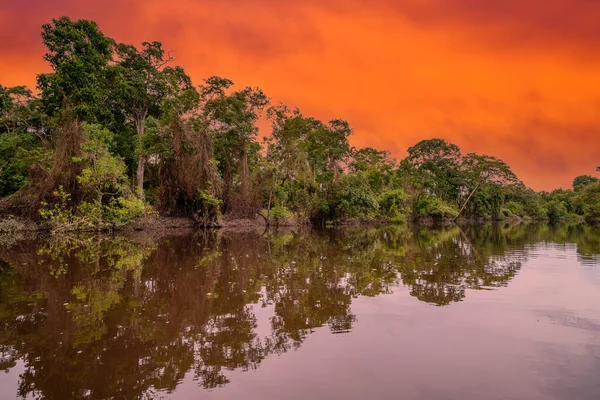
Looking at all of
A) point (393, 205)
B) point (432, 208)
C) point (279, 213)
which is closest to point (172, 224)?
point (279, 213)

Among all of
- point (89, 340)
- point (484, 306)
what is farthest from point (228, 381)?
point (484, 306)

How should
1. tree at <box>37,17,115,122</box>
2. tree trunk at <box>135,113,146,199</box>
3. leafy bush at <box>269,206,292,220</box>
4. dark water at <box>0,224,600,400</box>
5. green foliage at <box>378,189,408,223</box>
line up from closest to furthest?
1. dark water at <box>0,224,600,400</box>
2. tree at <box>37,17,115,122</box>
3. tree trunk at <box>135,113,146,199</box>
4. leafy bush at <box>269,206,292,220</box>
5. green foliage at <box>378,189,408,223</box>

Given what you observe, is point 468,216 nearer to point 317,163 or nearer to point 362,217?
point 362,217

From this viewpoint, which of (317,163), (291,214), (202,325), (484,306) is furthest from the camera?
(317,163)

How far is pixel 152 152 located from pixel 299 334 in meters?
28.4

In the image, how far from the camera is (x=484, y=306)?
6.79m

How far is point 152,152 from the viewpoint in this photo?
3036cm

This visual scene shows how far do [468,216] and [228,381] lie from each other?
6143cm

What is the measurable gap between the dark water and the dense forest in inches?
651

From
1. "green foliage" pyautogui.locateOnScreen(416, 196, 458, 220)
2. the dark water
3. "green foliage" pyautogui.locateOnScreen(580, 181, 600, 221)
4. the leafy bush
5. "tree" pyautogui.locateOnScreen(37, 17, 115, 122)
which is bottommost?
the dark water

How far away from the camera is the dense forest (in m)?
24.7

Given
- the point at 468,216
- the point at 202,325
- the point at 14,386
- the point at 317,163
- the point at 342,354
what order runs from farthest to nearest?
the point at 468,216 → the point at 317,163 → the point at 202,325 → the point at 342,354 → the point at 14,386

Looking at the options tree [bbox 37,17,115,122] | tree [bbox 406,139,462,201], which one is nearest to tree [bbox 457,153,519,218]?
tree [bbox 406,139,462,201]

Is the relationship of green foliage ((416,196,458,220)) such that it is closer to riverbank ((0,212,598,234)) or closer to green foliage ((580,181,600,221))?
riverbank ((0,212,598,234))
